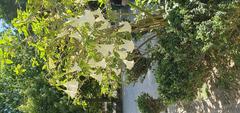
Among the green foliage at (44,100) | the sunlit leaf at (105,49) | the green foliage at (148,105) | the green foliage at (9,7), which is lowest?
the green foliage at (44,100)

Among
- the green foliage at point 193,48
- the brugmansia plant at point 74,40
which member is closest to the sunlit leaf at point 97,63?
the brugmansia plant at point 74,40

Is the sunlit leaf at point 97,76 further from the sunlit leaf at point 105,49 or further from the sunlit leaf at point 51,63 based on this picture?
the sunlit leaf at point 51,63

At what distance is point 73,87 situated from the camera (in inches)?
171

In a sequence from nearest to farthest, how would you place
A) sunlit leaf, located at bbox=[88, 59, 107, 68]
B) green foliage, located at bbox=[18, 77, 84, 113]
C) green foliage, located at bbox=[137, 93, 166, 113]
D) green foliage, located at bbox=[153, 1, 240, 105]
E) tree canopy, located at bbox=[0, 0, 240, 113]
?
sunlit leaf, located at bbox=[88, 59, 107, 68]
tree canopy, located at bbox=[0, 0, 240, 113]
green foliage, located at bbox=[153, 1, 240, 105]
green foliage, located at bbox=[137, 93, 166, 113]
green foliage, located at bbox=[18, 77, 84, 113]

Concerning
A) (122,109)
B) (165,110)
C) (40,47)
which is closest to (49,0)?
(40,47)

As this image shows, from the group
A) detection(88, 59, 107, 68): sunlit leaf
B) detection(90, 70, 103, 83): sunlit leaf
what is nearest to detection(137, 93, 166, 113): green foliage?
detection(90, 70, 103, 83): sunlit leaf

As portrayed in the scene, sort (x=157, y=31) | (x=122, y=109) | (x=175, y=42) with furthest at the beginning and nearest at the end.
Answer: (x=122, y=109), (x=157, y=31), (x=175, y=42)

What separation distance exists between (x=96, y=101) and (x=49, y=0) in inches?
182

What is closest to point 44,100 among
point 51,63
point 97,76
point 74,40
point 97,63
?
point 51,63

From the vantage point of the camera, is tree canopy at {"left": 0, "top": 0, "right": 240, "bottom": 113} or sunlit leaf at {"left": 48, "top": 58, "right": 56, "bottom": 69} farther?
sunlit leaf at {"left": 48, "top": 58, "right": 56, "bottom": 69}

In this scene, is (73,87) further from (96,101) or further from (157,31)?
(96,101)

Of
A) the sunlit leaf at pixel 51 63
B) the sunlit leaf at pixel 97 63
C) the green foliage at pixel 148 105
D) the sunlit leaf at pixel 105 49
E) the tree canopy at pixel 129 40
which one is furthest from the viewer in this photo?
the green foliage at pixel 148 105

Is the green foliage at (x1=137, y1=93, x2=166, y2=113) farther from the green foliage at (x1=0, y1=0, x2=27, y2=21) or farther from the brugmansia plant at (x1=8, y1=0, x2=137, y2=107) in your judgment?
the green foliage at (x1=0, y1=0, x2=27, y2=21)

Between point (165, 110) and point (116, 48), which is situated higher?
point (116, 48)
